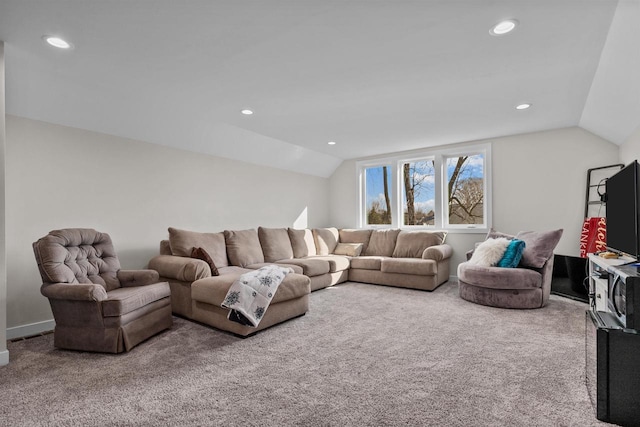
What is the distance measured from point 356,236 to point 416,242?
1.22 meters

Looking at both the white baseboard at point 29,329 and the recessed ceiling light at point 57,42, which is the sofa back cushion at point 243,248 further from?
the recessed ceiling light at point 57,42

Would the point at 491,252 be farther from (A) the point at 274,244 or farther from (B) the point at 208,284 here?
(B) the point at 208,284

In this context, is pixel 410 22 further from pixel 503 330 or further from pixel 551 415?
pixel 503 330

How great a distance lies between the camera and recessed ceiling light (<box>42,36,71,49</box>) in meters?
2.32

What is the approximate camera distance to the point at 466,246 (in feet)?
18.0

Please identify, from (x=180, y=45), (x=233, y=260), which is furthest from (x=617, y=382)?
(x=233, y=260)

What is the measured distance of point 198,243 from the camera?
4059mm

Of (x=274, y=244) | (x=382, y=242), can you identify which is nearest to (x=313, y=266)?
(x=274, y=244)

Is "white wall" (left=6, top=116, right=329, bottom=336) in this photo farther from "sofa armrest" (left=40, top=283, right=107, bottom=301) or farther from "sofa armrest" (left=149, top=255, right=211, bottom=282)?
"sofa armrest" (left=40, top=283, right=107, bottom=301)

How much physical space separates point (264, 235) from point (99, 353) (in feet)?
9.07

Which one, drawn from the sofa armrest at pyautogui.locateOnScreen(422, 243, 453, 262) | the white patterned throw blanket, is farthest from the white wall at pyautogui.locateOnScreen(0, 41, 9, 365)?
the sofa armrest at pyautogui.locateOnScreen(422, 243, 453, 262)

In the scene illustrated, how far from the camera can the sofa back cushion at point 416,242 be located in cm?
537

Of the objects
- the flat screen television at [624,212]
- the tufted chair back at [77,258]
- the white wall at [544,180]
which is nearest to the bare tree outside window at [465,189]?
the white wall at [544,180]

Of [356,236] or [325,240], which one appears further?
[356,236]
